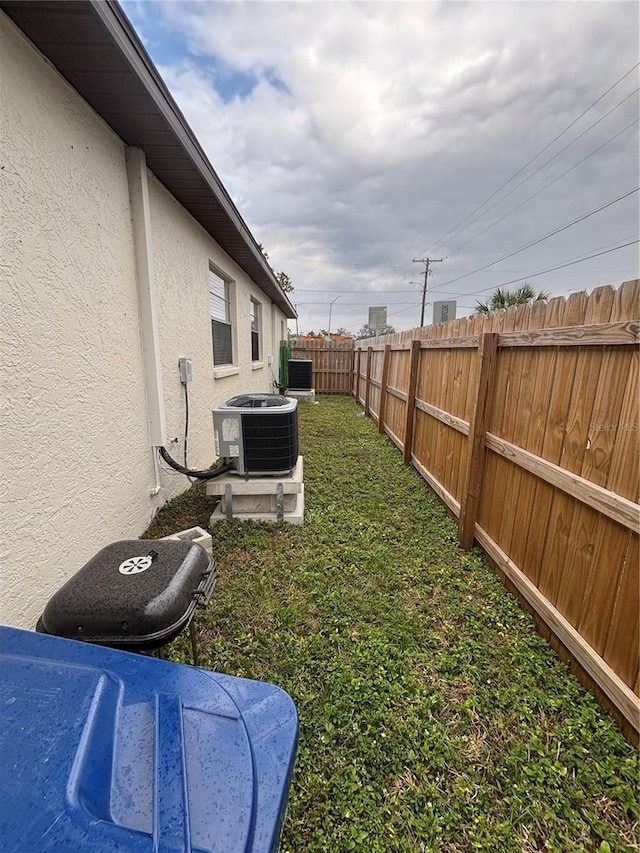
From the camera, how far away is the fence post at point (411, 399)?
16.0 feet

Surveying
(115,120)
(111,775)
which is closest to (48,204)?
(115,120)

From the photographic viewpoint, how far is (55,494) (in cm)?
191

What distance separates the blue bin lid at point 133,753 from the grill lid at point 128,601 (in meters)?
0.28

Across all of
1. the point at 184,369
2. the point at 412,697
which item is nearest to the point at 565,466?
the point at 412,697

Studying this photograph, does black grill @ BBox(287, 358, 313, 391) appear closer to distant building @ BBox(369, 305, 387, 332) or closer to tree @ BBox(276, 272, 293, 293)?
distant building @ BBox(369, 305, 387, 332)

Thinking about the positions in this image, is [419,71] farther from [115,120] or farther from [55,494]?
[55,494]

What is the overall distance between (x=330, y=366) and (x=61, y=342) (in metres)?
11.9

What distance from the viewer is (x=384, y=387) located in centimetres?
691

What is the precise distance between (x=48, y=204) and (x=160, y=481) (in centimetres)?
215

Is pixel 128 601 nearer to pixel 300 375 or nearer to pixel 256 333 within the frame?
pixel 256 333

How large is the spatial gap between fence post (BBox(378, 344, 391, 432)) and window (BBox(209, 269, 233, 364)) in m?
2.86

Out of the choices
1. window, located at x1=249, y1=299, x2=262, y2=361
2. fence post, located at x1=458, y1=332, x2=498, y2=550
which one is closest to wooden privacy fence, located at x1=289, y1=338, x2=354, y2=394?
window, located at x1=249, y1=299, x2=262, y2=361

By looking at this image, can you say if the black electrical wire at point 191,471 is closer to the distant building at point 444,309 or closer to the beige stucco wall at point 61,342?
the beige stucco wall at point 61,342

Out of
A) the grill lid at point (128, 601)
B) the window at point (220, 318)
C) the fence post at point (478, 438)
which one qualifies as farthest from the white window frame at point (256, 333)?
the grill lid at point (128, 601)
